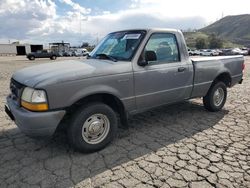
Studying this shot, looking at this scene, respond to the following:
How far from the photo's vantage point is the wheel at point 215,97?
18.8ft

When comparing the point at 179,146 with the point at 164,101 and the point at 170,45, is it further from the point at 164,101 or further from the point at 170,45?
the point at 170,45

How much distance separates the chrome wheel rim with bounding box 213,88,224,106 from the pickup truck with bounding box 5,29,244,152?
0.63 m

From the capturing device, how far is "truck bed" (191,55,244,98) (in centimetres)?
518

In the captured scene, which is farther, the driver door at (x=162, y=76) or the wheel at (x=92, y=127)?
the driver door at (x=162, y=76)

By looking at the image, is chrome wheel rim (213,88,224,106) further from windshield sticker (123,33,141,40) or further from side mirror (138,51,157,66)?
windshield sticker (123,33,141,40)

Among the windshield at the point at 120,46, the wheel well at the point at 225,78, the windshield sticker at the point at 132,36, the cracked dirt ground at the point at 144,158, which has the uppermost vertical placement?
the windshield sticker at the point at 132,36

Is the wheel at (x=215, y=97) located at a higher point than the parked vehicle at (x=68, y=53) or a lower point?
lower

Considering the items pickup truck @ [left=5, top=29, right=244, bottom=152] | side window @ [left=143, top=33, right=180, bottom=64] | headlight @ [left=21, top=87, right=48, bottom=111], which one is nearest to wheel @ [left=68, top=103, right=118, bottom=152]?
pickup truck @ [left=5, top=29, right=244, bottom=152]

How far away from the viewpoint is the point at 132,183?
3.04m

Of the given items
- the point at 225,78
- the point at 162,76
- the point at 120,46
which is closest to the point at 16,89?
the point at 120,46

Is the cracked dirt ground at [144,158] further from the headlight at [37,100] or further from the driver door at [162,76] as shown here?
the headlight at [37,100]

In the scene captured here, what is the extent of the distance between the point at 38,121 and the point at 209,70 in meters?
3.90

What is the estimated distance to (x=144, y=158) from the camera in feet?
12.0

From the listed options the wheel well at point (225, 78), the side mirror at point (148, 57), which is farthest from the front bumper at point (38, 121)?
the wheel well at point (225, 78)
